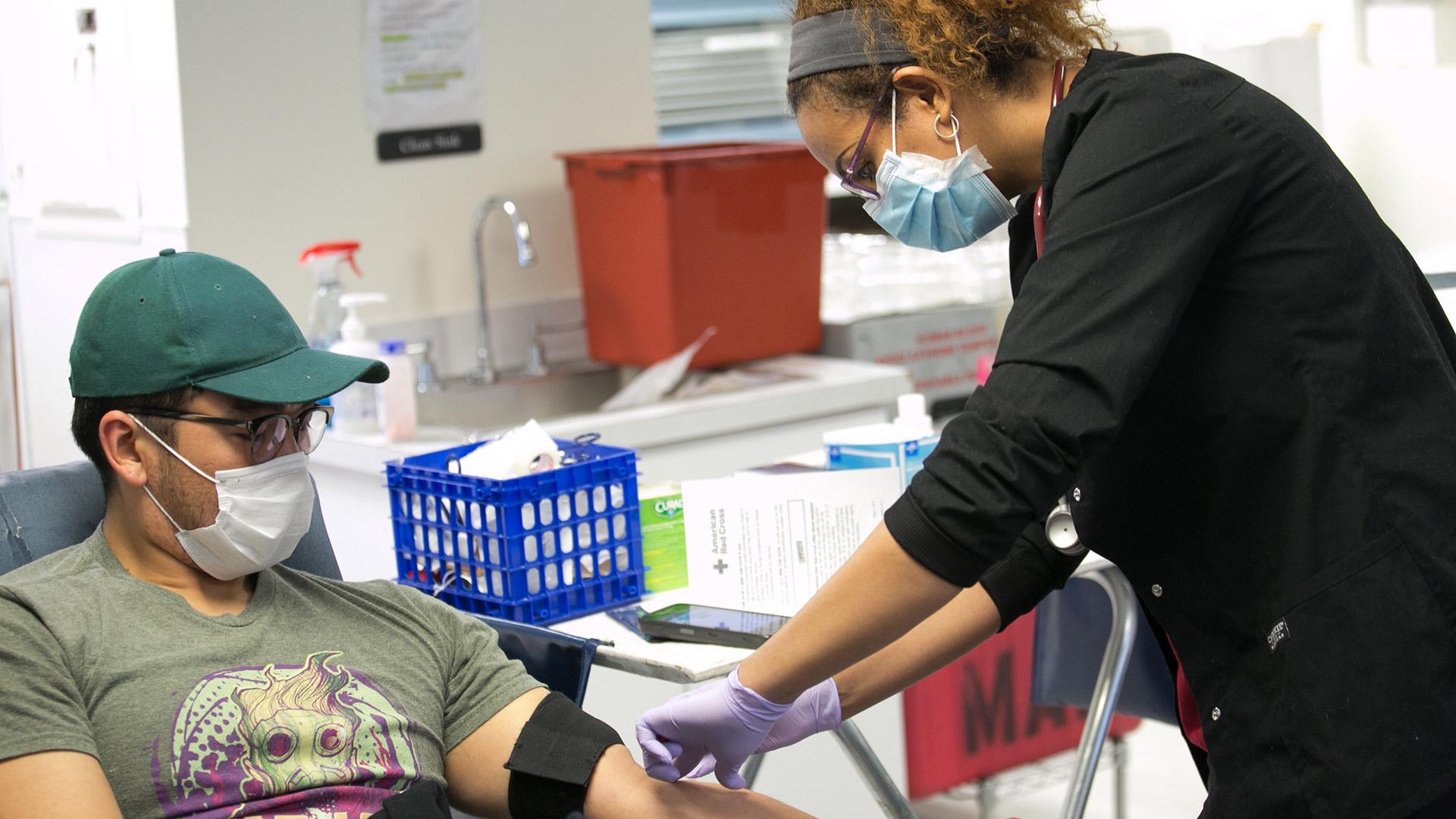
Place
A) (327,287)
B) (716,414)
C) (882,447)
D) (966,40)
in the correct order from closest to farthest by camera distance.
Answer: (966,40) < (882,447) < (327,287) < (716,414)

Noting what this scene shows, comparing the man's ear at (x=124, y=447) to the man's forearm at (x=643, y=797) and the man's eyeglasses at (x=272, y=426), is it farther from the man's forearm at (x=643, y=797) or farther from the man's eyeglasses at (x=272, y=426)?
the man's forearm at (x=643, y=797)

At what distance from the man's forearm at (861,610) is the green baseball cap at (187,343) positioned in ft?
2.21

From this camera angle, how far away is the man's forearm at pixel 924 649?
1.67 m

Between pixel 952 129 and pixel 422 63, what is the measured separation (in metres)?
2.35

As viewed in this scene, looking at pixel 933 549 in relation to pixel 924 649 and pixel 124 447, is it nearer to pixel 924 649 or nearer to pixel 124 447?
pixel 924 649

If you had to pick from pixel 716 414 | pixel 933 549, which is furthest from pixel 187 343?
pixel 716 414

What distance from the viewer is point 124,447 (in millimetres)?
1700

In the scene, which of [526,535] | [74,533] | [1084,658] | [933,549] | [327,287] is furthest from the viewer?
[327,287]

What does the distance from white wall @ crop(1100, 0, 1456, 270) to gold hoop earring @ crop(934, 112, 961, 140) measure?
2.48 m

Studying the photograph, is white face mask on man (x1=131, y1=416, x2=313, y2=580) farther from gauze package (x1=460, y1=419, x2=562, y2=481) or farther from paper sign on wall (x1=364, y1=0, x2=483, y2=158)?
paper sign on wall (x1=364, y1=0, x2=483, y2=158)

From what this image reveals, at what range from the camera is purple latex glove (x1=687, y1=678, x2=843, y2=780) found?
162cm

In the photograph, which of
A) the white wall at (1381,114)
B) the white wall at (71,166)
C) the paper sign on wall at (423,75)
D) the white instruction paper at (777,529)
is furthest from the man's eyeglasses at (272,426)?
the white wall at (1381,114)

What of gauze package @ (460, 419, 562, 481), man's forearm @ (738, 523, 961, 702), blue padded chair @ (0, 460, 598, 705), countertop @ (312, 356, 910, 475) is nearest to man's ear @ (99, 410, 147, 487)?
blue padded chair @ (0, 460, 598, 705)

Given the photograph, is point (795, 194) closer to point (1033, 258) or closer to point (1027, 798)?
point (1027, 798)
